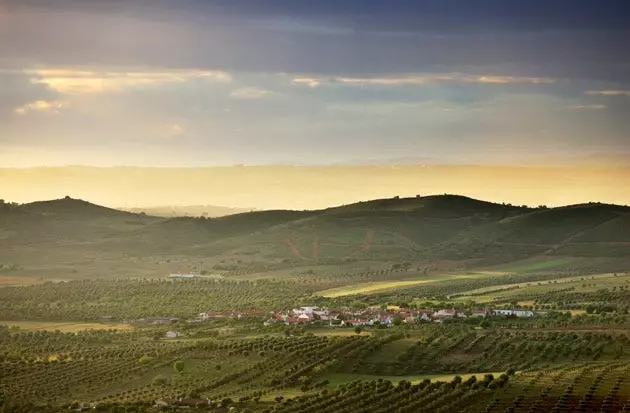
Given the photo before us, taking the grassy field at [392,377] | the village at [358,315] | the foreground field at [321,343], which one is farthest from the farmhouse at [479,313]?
the grassy field at [392,377]

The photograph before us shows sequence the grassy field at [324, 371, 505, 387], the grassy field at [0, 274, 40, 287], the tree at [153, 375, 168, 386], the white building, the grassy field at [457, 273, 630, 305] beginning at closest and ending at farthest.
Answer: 1. the grassy field at [324, 371, 505, 387]
2. the tree at [153, 375, 168, 386]
3. the grassy field at [457, 273, 630, 305]
4. the grassy field at [0, 274, 40, 287]
5. the white building

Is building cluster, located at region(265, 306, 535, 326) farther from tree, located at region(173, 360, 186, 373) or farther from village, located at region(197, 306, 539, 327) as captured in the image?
tree, located at region(173, 360, 186, 373)

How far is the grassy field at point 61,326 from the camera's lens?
110250mm

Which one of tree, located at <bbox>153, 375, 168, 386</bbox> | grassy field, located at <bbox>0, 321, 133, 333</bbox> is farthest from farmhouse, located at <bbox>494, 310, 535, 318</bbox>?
tree, located at <bbox>153, 375, 168, 386</bbox>

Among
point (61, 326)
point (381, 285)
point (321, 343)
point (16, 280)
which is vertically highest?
point (16, 280)

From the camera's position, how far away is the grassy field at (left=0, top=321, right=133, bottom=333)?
11025 centimetres

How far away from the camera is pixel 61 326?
113m

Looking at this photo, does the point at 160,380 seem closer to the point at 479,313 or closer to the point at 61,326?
the point at 61,326

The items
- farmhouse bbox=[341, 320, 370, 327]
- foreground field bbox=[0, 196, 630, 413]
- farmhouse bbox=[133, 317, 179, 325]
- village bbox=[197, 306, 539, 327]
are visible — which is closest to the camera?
foreground field bbox=[0, 196, 630, 413]

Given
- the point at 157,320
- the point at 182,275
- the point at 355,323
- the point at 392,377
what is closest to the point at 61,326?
the point at 157,320

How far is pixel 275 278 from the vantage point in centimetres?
16938

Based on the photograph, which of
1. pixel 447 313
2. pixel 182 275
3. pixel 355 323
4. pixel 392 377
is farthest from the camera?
pixel 182 275

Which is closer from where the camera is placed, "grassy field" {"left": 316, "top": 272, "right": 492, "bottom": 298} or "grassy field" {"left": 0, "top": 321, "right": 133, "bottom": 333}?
"grassy field" {"left": 0, "top": 321, "right": 133, "bottom": 333}

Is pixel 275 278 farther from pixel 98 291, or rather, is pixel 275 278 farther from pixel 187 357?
pixel 187 357
